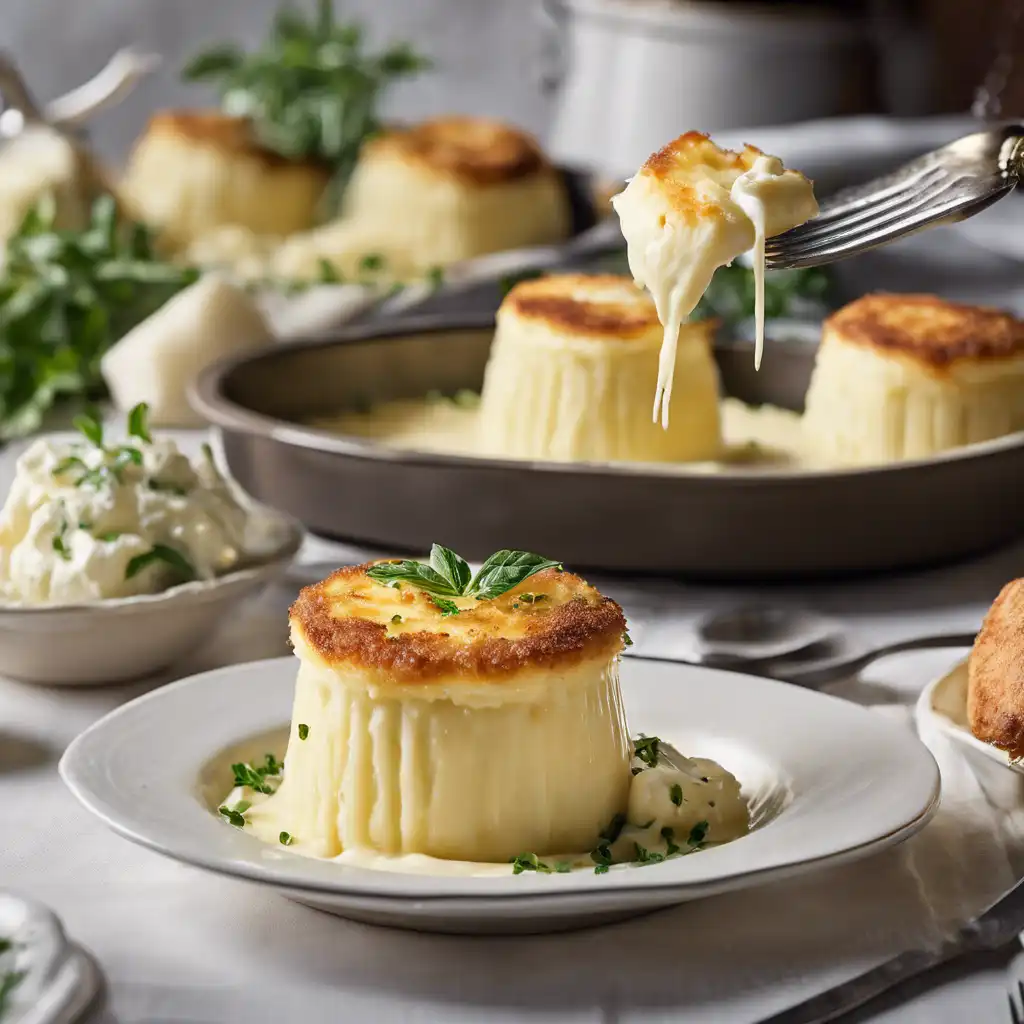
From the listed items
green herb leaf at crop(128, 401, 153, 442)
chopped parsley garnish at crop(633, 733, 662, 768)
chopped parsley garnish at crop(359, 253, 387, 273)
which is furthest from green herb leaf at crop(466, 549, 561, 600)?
chopped parsley garnish at crop(359, 253, 387, 273)

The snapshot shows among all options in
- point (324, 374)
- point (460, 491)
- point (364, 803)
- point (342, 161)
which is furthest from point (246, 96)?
point (364, 803)

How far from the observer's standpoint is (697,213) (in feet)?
4.60

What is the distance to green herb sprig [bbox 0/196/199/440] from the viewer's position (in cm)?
292

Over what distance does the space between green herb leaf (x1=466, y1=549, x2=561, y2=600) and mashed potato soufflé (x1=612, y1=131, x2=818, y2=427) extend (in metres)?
0.26

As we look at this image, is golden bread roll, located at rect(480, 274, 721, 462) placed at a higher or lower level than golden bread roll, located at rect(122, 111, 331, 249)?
higher

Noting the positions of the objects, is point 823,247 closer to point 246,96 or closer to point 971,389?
point 971,389

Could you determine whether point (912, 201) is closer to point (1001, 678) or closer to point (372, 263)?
point (1001, 678)

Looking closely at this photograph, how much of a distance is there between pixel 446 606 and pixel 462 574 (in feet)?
0.18

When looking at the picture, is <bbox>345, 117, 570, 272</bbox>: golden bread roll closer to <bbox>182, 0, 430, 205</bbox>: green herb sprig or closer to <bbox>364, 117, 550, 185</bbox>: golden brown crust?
<bbox>364, 117, 550, 185</bbox>: golden brown crust

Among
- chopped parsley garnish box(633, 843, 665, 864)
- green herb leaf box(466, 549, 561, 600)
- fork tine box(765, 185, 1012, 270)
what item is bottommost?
chopped parsley garnish box(633, 843, 665, 864)

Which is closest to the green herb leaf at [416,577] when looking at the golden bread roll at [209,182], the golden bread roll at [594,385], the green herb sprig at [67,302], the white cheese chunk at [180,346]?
the golden bread roll at [594,385]

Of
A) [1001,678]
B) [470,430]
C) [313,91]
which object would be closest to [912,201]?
[1001,678]

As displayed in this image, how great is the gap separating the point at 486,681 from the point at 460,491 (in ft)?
2.66

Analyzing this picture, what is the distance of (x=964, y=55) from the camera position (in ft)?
14.6
